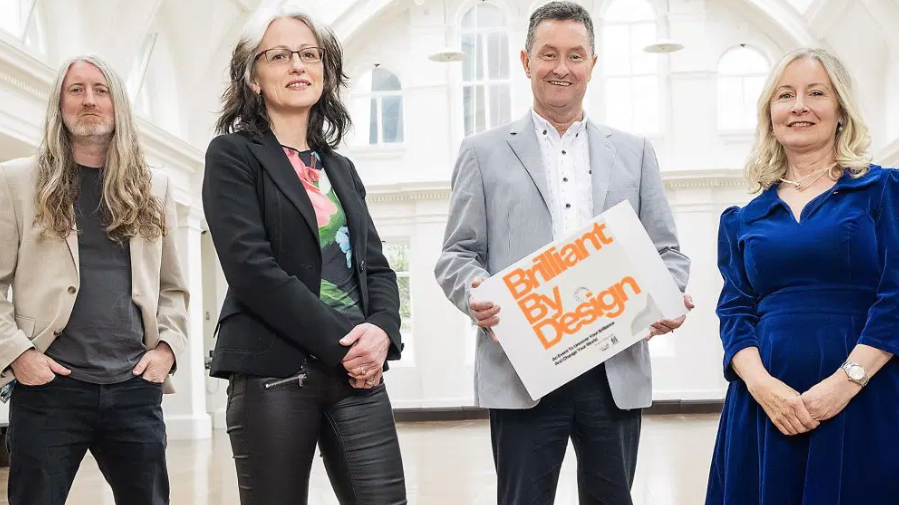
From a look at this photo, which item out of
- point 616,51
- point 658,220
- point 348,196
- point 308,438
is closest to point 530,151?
point 658,220

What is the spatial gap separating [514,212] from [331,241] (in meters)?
0.80

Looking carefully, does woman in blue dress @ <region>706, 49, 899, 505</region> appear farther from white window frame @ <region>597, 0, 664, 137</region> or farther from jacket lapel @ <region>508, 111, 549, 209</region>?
white window frame @ <region>597, 0, 664, 137</region>

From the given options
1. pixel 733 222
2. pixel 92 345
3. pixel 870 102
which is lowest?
pixel 92 345

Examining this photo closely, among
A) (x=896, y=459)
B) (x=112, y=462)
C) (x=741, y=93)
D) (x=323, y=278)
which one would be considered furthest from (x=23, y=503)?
(x=741, y=93)

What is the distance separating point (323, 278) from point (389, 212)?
1688 cm

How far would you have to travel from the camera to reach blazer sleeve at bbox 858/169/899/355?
2.77 m

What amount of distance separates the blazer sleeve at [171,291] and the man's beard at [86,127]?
0.32 metres

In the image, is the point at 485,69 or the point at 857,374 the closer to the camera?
the point at 857,374

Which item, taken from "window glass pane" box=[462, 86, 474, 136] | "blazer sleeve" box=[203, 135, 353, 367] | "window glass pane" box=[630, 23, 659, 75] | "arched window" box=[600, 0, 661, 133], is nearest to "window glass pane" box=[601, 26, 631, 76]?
"arched window" box=[600, 0, 661, 133]

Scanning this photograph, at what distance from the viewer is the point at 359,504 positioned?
2789 millimetres

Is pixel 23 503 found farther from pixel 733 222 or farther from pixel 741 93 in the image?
pixel 741 93

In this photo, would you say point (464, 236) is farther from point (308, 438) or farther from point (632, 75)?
point (632, 75)

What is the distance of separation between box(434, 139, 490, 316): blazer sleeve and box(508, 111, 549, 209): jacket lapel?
144mm

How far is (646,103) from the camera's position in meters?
19.8
